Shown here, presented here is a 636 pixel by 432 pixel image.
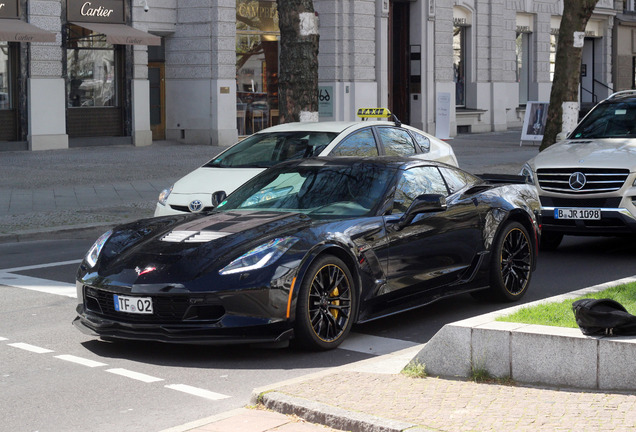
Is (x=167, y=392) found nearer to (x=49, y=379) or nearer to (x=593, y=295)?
(x=49, y=379)

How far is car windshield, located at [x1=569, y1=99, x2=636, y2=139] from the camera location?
13191 mm

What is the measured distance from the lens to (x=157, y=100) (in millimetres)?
31625

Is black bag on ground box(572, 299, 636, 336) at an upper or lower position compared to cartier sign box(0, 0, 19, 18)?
lower

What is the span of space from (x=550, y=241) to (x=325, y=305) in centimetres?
614

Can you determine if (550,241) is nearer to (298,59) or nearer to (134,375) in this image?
(298,59)

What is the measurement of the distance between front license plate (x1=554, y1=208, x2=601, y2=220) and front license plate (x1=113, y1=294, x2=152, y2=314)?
6.35 metres

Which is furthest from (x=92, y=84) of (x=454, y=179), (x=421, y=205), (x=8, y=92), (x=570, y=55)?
(x=421, y=205)

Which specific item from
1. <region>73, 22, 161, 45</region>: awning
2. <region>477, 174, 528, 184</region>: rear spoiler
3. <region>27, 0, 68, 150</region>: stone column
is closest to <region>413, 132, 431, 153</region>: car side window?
<region>477, 174, 528, 184</region>: rear spoiler

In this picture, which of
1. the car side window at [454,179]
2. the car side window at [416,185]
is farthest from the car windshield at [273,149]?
the car side window at [416,185]

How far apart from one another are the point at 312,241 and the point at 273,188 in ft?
4.64

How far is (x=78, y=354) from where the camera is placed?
7531 mm

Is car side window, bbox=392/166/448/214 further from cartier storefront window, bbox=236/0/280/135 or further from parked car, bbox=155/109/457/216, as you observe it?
cartier storefront window, bbox=236/0/280/135

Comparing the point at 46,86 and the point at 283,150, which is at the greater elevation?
the point at 46,86

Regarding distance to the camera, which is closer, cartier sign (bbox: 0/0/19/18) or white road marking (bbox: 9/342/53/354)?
white road marking (bbox: 9/342/53/354)
